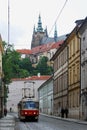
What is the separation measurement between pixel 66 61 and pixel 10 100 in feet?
→ 244

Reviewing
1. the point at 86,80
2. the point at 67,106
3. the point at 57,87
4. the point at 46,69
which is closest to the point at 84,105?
the point at 86,80

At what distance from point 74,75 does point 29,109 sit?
1236cm

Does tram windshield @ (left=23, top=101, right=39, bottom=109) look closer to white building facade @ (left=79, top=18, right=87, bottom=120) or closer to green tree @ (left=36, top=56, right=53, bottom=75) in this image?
white building facade @ (left=79, top=18, right=87, bottom=120)

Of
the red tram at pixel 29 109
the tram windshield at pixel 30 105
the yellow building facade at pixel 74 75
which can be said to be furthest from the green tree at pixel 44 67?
the tram windshield at pixel 30 105

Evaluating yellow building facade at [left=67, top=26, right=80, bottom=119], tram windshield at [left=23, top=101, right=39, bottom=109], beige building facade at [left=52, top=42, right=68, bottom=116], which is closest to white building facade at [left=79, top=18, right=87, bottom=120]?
yellow building facade at [left=67, top=26, right=80, bottom=119]

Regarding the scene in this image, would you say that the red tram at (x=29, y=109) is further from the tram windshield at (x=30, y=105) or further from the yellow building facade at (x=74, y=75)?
the yellow building facade at (x=74, y=75)

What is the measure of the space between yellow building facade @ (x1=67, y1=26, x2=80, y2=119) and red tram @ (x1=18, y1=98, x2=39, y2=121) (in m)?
7.43

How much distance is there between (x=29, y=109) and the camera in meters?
53.2

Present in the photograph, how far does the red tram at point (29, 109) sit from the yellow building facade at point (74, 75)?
24.4 feet

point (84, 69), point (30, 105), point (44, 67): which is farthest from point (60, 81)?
point (44, 67)

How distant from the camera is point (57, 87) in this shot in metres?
86.5

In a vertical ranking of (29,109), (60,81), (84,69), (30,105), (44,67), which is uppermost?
(44,67)

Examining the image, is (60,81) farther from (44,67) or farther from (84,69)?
(44,67)

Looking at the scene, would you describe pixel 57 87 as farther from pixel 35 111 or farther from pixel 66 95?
pixel 35 111
